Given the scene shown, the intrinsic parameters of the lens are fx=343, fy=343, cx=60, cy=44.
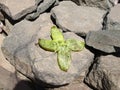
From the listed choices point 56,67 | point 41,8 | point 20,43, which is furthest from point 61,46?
point 41,8

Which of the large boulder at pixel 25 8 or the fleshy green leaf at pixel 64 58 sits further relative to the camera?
the large boulder at pixel 25 8

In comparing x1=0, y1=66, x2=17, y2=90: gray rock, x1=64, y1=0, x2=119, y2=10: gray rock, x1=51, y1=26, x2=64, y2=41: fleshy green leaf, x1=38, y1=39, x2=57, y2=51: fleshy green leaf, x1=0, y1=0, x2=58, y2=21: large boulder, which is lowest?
x1=0, y1=66, x2=17, y2=90: gray rock

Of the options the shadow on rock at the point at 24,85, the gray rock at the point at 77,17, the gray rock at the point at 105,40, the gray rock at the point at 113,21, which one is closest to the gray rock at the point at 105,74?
the gray rock at the point at 105,40

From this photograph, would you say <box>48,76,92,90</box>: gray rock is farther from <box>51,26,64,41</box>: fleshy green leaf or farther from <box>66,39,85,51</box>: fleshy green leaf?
<box>51,26,64,41</box>: fleshy green leaf

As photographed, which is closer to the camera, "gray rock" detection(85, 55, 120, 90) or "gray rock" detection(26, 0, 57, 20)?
"gray rock" detection(85, 55, 120, 90)

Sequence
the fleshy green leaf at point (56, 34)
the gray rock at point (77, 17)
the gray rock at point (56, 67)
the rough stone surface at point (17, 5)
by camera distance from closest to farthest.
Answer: the gray rock at point (56, 67) → the fleshy green leaf at point (56, 34) → the gray rock at point (77, 17) → the rough stone surface at point (17, 5)

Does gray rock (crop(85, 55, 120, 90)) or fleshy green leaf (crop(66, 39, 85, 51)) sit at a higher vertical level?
fleshy green leaf (crop(66, 39, 85, 51))

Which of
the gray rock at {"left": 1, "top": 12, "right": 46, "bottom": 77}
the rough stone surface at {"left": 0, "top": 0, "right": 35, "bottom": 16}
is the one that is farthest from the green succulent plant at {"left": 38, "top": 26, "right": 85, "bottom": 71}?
the rough stone surface at {"left": 0, "top": 0, "right": 35, "bottom": 16}

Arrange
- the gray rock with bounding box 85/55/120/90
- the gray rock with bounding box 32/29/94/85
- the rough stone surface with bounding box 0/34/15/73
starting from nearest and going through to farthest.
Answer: the gray rock with bounding box 85/55/120/90, the gray rock with bounding box 32/29/94/85, the rough stone surface with bounding box 0/34/15/73

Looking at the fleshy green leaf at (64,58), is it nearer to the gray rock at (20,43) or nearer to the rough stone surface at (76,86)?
the rough stone surface at (76,86)

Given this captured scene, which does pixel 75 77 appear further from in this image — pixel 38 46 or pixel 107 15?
pixel 107 15
